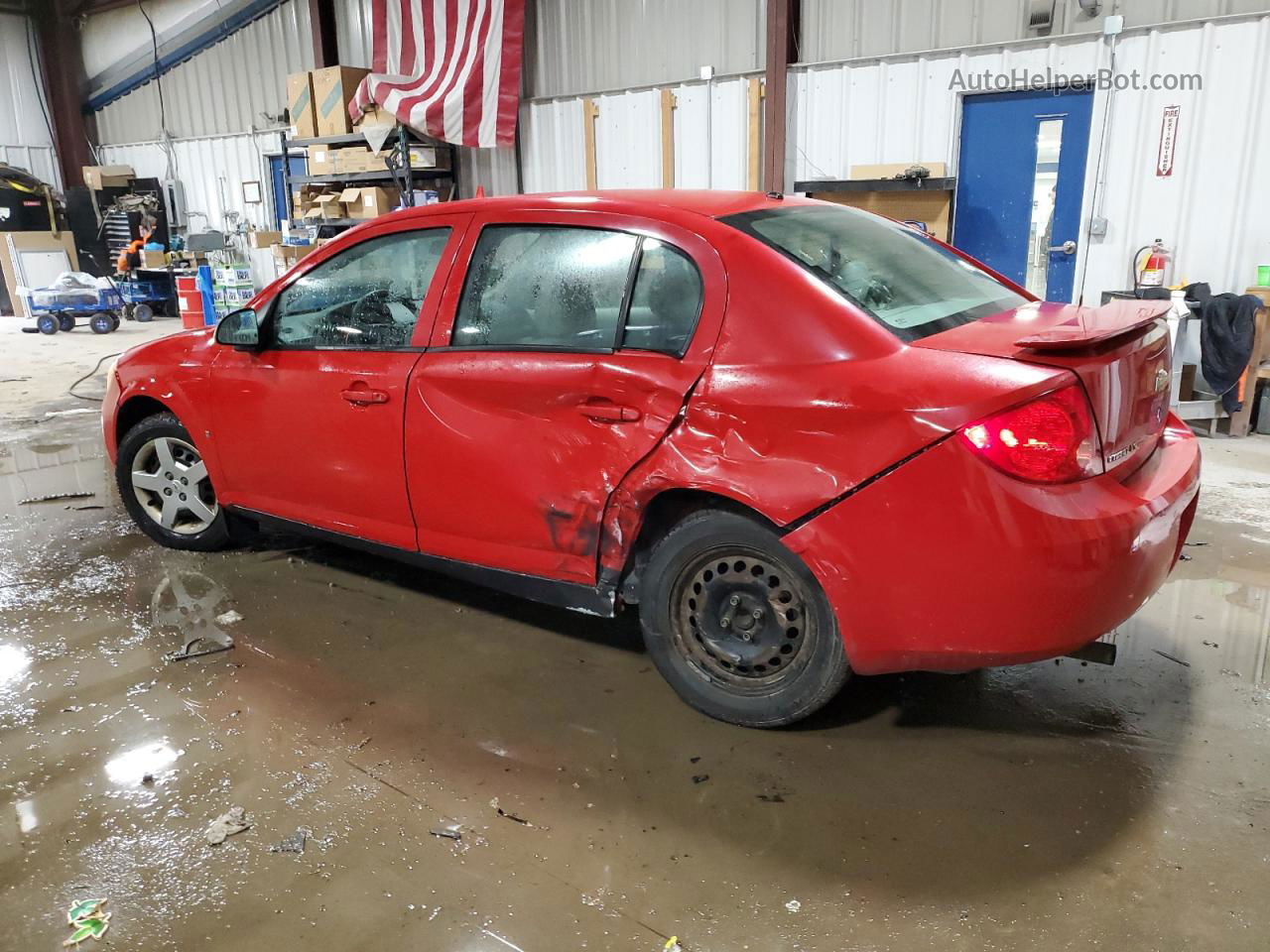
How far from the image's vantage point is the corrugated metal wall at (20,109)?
16.0 m

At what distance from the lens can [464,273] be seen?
296cm

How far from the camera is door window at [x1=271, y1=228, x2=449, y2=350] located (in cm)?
309

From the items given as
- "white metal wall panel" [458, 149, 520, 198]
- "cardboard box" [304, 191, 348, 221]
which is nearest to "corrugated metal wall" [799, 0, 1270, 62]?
"white metal wall panel" [458, 149, 520, 198]

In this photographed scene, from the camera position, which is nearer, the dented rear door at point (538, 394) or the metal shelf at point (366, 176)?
the dented rear door at point (538, 394)

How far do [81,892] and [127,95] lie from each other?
57.8 feet

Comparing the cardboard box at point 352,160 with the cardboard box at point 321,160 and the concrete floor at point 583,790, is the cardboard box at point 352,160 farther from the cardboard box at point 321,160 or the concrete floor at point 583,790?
the concrete floor at point 583,790

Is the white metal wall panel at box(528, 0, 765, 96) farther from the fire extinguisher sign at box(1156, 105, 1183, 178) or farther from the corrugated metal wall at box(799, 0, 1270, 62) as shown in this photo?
the fire extinguisher sign at box(1156, 105, 1183, 178)

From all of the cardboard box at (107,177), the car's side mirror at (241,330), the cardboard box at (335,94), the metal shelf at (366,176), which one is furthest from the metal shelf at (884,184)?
the cardboard box at (107,177)

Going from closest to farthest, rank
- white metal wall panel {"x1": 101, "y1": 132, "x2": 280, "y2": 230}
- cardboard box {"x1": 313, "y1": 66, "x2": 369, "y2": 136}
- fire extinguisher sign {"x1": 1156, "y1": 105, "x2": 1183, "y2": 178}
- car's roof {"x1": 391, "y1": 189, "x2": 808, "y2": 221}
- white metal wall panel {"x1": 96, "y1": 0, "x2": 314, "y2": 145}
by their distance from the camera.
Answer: car's roof {"x1": 391, "y1": 189, "x2": 808, "y2": 221} < fire extinguisher sign {"x1": 1156, "y1": 105, "x2": 1183, "y2": 178} < cardboard box {"x1": 313, "y1": 66, "x2": 369, "y2": 136} < white metal wall panel {"x1": 96, "y1": 0, "x2": 314, "y2": 145} < white metal wall panel {"x1": 101, "y1": 132, "x2": 280, "y2": 230}

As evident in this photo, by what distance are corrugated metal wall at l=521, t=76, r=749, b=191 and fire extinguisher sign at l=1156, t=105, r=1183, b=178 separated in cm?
346

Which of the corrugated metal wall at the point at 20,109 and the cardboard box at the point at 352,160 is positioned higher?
the corrugated metal wall at the point at 20,109

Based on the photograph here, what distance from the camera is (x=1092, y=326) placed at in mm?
2305

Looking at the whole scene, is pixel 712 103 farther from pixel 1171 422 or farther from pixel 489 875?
A: pixel 489 875

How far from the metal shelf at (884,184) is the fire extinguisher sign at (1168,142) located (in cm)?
145
